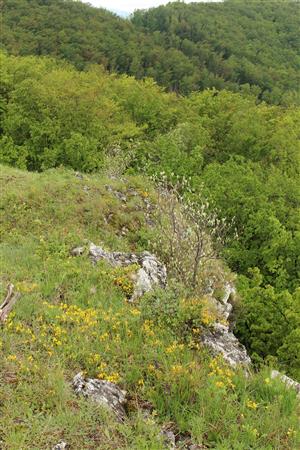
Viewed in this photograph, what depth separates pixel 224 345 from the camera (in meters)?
7.73

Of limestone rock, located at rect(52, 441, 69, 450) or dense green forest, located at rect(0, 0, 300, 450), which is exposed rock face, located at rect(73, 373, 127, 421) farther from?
limestone rock, located at rect(52, 441, 69, 450)

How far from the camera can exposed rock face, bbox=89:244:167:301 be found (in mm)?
9141

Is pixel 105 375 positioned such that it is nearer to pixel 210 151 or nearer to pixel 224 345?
pixel 224 345

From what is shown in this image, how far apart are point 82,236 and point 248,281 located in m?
7.11

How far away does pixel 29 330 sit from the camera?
6.93 m

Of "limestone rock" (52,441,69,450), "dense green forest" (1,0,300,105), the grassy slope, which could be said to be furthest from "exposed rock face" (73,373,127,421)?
"dense green forest" (1,0,300,105)

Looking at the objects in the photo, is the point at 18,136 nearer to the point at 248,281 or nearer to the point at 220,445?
the point at 248,281

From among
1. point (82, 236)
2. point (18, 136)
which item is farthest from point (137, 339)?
point (18, 136)

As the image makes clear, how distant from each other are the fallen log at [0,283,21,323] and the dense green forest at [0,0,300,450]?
19cm

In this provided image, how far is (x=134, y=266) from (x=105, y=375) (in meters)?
3.69

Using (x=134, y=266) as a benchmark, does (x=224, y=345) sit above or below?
above

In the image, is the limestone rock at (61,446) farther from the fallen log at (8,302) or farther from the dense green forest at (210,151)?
the dense green forest at (210,151)

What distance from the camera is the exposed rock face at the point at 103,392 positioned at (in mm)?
5740

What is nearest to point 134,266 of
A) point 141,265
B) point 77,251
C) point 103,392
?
point 141,265
